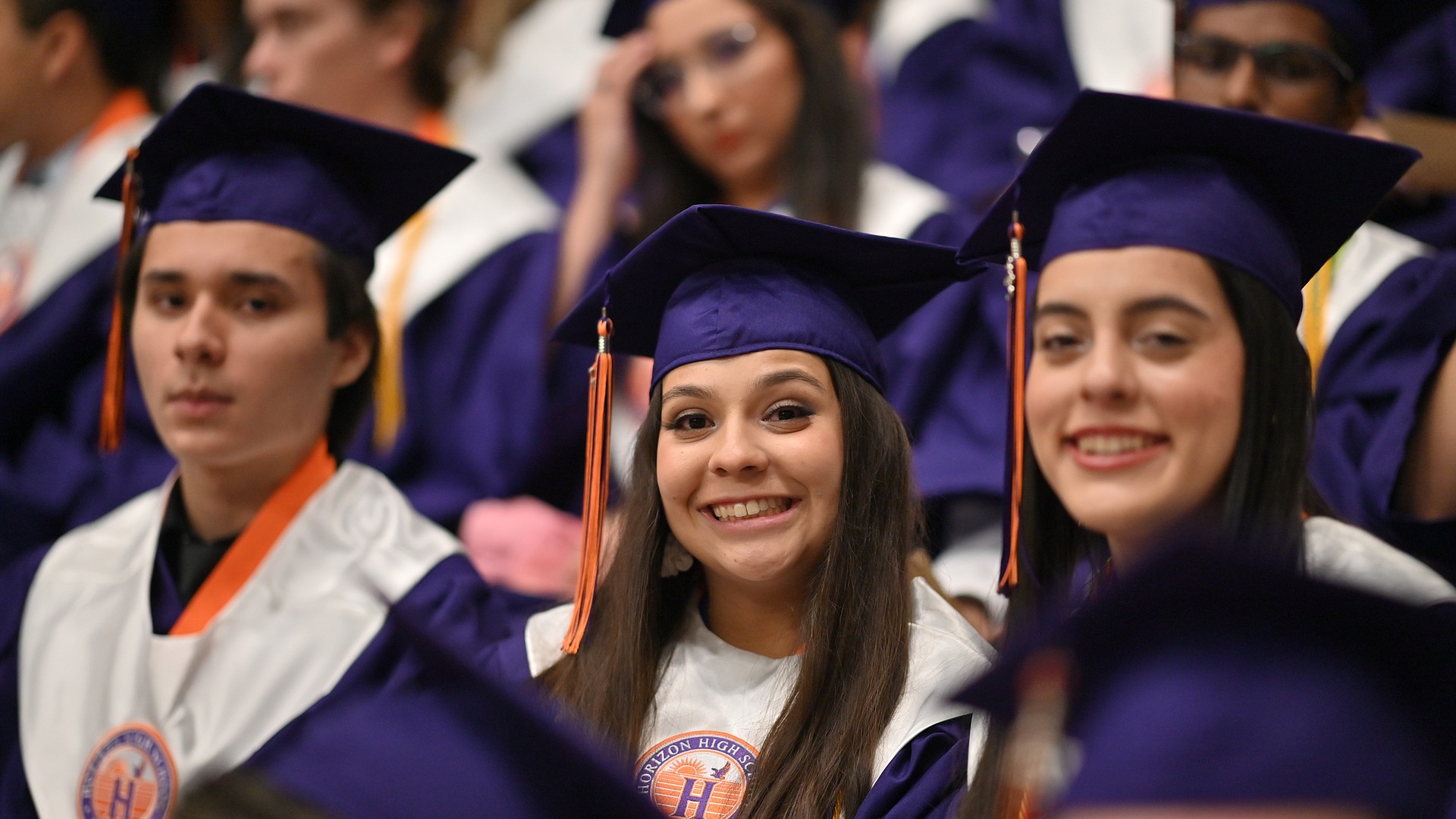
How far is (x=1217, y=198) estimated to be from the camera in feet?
5.97

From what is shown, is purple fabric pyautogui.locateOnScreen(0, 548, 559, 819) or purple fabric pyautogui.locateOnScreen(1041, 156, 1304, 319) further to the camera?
purple fabric pyautogui.locateOnScreen(0, 548, 559, 819)

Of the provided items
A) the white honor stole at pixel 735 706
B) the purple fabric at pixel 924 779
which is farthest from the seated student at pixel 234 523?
the purple fabric at pixel 924 779

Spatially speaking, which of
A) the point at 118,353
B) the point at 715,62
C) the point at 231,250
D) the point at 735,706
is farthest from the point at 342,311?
the point at 715,62

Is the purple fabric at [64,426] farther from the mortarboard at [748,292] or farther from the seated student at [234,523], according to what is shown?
the mortarboard at [748,292]

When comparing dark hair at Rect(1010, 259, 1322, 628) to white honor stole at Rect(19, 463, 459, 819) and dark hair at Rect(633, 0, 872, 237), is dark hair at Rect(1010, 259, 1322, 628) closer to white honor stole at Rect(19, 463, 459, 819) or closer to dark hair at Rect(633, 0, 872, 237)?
white honor stole at Rect(19, 463, 459, 819)

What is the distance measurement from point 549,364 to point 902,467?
5.30 feet

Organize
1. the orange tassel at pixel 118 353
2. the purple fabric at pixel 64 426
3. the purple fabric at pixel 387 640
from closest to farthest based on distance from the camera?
the purple fabric at pixel 387 640 < the orange tassel at pixel 118 353 < the purple fabric at pixel 64 426

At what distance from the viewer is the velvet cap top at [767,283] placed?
1.97 m

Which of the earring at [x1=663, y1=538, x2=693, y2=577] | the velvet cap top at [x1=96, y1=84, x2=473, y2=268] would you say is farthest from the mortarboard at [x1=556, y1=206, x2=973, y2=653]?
the velvet cap top at [x1=96, y1=84, x2=473, y2=268]

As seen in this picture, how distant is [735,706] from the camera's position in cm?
197

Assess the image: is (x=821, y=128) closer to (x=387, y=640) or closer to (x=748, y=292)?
(x=748, y=292)

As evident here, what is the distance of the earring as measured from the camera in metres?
2.12

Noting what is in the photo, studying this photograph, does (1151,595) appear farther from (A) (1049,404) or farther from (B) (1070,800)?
(A) (1049,404)

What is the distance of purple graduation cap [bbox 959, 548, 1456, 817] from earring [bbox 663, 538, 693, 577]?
3.40ft
